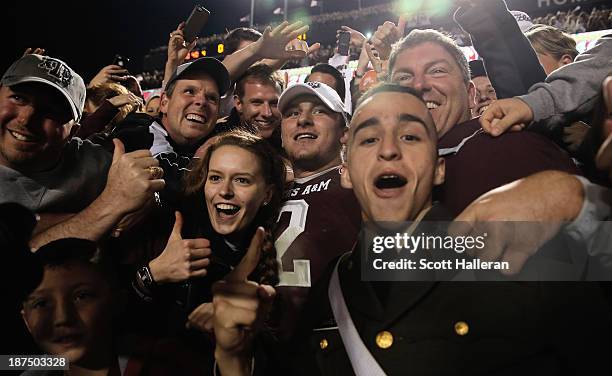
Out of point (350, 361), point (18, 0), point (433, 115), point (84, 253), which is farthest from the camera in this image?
point (18, 0)

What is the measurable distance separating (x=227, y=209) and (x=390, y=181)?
1.52 ft

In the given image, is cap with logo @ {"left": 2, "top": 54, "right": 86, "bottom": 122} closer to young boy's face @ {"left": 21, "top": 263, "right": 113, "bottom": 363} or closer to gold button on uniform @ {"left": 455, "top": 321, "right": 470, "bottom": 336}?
young boy's face @ {"left": 21, "top": 263, "right": 113, "bottom": 363}

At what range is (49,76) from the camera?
1566mm

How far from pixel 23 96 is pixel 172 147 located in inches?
17.7

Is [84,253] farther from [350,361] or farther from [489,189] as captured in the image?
[489,189]

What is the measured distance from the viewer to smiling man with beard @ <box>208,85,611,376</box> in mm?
1105

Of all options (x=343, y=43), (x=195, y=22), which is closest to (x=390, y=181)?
(x=195, y=22)

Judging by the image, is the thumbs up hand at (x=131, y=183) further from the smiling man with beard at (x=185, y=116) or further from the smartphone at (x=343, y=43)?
the smartphone at (x=343, y=43)

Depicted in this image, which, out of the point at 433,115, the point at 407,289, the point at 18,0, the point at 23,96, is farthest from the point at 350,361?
the point at 18,0

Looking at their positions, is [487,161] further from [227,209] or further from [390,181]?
[227,209]

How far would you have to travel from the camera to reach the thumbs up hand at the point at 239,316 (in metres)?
1.31

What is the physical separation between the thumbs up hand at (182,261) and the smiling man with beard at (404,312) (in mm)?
91

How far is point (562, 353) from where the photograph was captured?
1.10 meters

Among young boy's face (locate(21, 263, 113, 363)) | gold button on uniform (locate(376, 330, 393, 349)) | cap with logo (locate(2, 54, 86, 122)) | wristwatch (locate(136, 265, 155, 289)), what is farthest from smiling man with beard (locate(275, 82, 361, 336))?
cap with logo (locate(2, 54, 86, 122))
